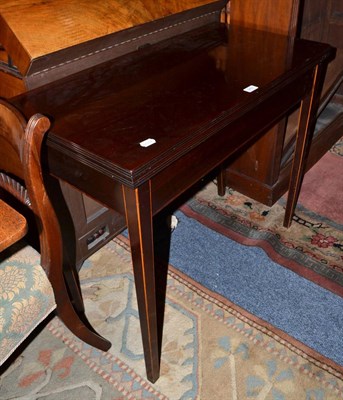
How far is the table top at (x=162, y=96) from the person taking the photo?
1072mm

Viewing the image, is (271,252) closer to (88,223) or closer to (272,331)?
(272,331)

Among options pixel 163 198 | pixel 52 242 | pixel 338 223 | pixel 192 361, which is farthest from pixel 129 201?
pixel 338 223


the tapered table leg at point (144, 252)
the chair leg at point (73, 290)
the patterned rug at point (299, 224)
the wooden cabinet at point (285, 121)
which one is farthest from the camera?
the patterned rug at point (299, 224)

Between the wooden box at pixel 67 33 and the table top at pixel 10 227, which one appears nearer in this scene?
the table top at pixel 10 227

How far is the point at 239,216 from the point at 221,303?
0.58 m

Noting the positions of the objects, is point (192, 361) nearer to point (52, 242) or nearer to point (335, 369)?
point (335, 369)

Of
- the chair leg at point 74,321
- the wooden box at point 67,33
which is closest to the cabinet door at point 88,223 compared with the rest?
the chair leg at point 74,321

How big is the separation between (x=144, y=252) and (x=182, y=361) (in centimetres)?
67

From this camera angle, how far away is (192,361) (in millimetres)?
1625

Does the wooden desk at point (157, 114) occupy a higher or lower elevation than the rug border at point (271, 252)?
higher

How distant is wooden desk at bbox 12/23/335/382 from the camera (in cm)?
108

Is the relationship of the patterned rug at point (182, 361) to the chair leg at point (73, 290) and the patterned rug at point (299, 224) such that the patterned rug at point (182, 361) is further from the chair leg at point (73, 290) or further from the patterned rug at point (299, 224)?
Answer: the patterned rug at point (299, 224)

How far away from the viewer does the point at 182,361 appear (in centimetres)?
163

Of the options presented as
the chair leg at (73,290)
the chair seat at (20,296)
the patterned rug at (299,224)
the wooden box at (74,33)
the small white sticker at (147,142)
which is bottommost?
the patterned rug at (299,224)
